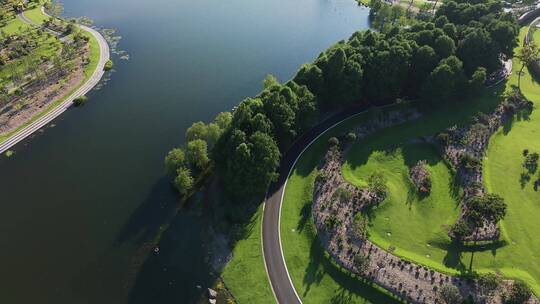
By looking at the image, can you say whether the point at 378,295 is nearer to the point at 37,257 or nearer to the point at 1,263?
the point at 37,257

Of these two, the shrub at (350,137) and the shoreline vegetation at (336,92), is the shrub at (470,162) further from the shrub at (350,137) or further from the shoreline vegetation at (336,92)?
the shrub at (350,137)

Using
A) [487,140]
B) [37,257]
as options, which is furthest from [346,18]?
[37,257]

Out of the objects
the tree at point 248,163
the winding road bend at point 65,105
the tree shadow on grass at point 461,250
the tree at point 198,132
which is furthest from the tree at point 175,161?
the tree shadow on grass at point 461,250

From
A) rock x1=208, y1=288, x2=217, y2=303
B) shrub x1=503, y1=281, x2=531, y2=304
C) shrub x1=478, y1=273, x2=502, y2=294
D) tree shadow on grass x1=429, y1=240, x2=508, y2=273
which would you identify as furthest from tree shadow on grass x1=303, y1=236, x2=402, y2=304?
shrub x1=503, y1=281, x2=531, y2=304

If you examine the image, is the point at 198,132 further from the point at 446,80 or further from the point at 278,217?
the point at 446,80

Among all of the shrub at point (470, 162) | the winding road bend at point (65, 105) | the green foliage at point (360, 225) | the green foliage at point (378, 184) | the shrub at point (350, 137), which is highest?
the shrub at point (470, 162)

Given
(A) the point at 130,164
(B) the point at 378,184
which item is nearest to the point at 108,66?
(A) the point at 130,164
